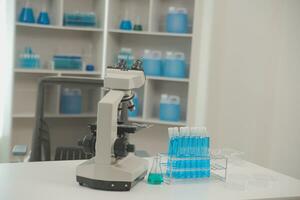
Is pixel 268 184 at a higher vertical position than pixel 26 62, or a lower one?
lower

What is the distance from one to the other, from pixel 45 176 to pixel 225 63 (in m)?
2.03

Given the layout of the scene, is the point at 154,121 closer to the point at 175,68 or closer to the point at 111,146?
the point at 175,68

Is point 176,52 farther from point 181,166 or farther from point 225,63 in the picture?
point 181,166

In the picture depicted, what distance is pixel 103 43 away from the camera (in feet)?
11.6

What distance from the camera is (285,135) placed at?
3.33 metres

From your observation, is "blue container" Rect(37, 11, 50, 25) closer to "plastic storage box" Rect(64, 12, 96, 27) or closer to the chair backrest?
"plastic storage box" Rect(64, 12, 96, 27)

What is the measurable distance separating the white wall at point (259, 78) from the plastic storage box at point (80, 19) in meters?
1.03

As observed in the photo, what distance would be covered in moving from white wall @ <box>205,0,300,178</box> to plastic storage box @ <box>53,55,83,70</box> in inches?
44.1

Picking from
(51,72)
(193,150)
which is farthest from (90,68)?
(193,150)

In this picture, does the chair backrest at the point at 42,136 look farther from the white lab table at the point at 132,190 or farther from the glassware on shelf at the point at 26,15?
the glassware on shelf at the point at 26,15

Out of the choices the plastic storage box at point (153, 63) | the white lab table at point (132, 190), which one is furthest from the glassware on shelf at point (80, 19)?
the white lab table at point (132, 190)

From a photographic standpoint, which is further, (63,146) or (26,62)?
(26,62)

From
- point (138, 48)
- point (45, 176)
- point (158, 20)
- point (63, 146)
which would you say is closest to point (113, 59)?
point (138, 48)

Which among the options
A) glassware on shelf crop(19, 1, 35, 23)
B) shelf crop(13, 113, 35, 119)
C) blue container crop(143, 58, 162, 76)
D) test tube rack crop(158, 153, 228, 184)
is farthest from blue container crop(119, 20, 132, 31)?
test tube rack crop(158, 153, 228, 184)
